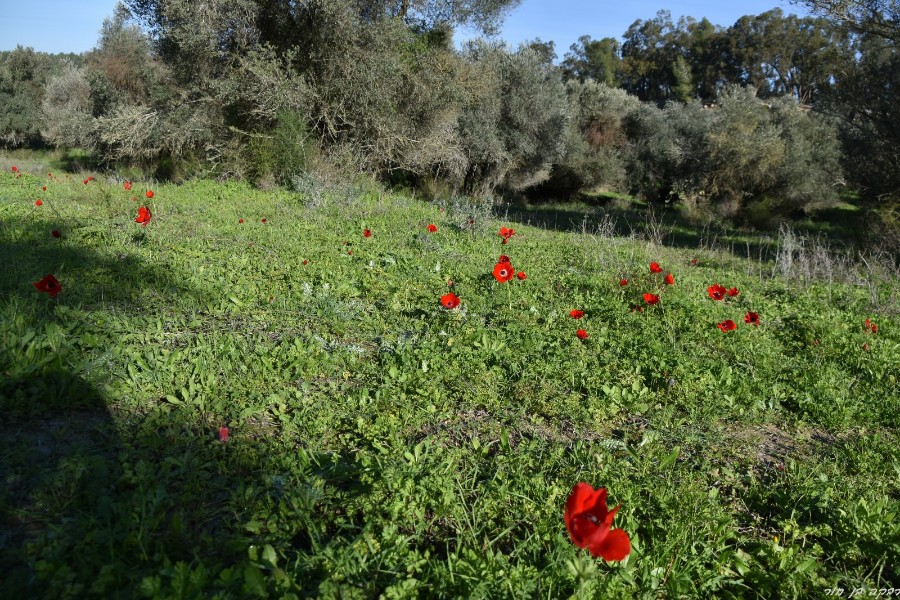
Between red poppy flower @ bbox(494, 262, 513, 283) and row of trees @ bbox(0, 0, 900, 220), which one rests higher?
row of trees @ bbox(0, 0, 900, 220)

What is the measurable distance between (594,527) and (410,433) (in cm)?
144

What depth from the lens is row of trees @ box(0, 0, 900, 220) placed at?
11.2 meters

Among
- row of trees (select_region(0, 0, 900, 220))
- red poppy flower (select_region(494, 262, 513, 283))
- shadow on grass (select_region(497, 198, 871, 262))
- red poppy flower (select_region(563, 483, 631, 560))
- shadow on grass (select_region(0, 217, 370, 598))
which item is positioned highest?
row of trees (select_region(0, 0, 900, 220))

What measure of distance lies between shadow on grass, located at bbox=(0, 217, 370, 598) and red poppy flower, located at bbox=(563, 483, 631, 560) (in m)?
0.95

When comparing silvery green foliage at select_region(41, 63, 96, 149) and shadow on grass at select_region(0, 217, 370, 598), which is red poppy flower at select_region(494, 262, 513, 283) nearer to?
shadow on grass at select_region(0, 217, 370, 598)

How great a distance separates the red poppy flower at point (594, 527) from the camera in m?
1.41

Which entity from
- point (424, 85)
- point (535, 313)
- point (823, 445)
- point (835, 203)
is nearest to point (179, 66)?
point (424, 85)

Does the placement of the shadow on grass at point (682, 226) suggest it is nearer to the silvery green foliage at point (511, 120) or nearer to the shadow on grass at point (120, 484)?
the silvery green foliage at point (511, 120)

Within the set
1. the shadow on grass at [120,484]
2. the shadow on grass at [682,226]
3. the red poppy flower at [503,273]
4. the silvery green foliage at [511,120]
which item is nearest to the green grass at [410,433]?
the shadow on grass at [120,484]

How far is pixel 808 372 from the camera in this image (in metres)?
3.87

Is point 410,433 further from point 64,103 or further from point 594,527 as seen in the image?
point 64,103

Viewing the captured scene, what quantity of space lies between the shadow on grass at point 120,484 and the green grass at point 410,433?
1 cm

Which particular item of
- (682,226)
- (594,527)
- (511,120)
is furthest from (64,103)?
(594,527)

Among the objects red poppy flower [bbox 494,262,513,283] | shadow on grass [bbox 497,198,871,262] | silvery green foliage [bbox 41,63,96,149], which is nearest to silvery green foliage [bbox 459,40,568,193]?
shadow on grass [bbox 497,198,871,262]
